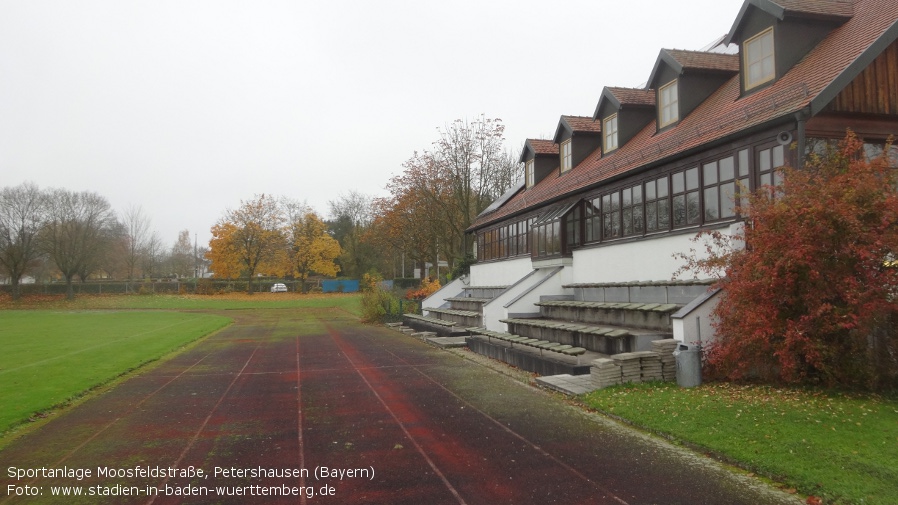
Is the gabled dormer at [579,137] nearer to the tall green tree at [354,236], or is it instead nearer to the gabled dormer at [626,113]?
the gabled dormer at [626,113]

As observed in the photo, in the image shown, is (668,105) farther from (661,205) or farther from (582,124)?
(582,124)

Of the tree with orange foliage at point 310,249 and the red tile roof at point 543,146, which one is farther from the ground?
the red tile roof at point 543,146

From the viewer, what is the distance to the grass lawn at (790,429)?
5.49 m

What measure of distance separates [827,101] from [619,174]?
6333 mm

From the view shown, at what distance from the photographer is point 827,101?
35.0ft

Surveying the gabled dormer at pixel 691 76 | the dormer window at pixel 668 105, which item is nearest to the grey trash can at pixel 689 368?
the gabled dormer at pixel 691 76

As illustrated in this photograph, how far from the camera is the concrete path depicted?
5.70 m

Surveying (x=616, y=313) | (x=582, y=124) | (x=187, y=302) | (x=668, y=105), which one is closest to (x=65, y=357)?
(x=616, y=313)

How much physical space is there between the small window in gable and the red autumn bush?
11121 mm

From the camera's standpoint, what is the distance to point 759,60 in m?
13.8

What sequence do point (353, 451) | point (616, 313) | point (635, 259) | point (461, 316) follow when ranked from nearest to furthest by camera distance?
1. point (353, 451)
2. point (616, 313)
3. point (635, 259)
4. point (461, 316)

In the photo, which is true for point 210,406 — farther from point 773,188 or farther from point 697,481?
point 773,188

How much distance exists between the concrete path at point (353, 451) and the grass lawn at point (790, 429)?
39cm

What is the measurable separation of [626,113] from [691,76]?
127 inches
